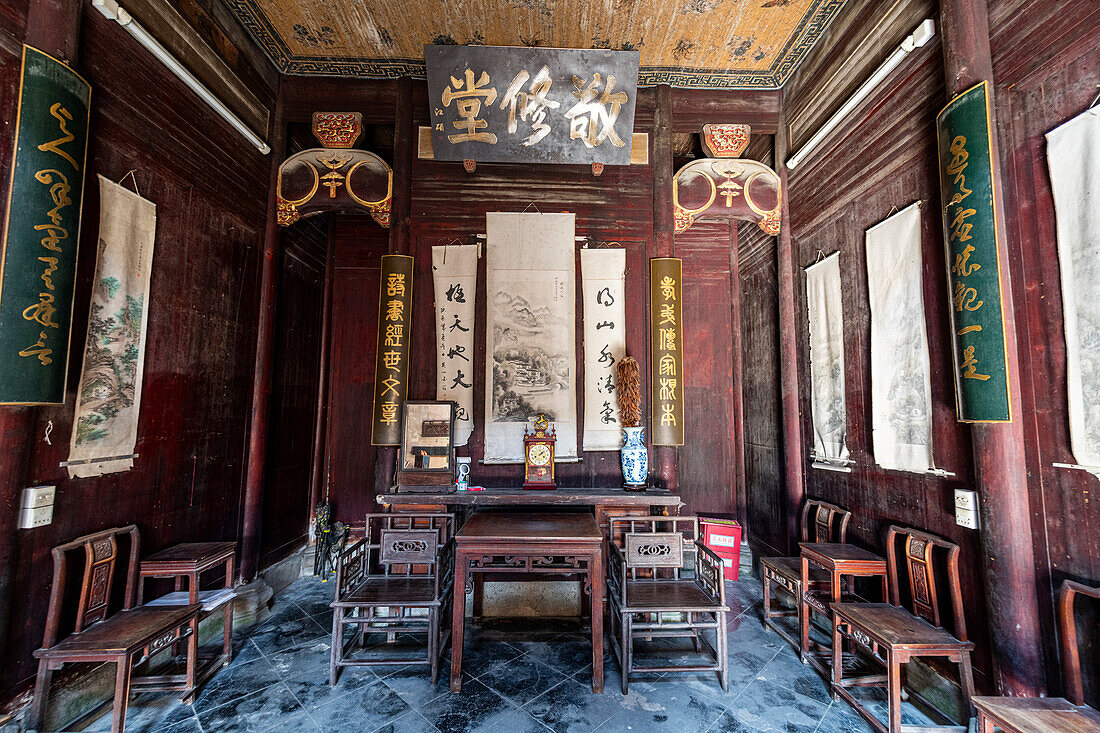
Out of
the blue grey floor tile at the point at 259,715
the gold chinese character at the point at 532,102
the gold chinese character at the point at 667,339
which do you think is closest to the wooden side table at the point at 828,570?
the gold chinese character at the point at 667,339

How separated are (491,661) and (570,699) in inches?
23.9

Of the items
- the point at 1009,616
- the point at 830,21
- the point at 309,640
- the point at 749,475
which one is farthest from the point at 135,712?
the point at 830,21

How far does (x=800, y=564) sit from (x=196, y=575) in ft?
12.5

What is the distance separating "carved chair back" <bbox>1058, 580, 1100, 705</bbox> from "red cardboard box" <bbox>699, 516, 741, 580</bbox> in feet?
8.52

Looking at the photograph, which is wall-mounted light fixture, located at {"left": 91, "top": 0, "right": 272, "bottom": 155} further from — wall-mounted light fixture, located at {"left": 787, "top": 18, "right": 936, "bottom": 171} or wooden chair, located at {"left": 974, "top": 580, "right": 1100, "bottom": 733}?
wooden chair, located at {"left": 974, "top": 580, "right": 1100, "bottom": 733}

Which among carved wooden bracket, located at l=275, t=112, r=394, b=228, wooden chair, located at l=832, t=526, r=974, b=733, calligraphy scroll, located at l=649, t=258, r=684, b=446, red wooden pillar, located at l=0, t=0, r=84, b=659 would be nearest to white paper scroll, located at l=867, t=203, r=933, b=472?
wooden chair, located at l=832, t=526, r=974, b=733

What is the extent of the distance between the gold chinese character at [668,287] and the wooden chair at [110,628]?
366 cm

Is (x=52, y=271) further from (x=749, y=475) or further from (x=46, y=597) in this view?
(x=749, y=475)

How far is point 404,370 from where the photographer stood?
3691 mm

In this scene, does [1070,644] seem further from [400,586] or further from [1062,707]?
[400,586]

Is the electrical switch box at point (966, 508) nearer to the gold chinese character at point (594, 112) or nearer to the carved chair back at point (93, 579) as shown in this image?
the gold chinese character at point (594, 112)

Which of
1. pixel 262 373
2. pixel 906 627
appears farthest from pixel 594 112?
pixel 906 627

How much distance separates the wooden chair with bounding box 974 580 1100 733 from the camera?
62.1 inches

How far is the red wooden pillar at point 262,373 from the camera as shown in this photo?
3.77 meters
